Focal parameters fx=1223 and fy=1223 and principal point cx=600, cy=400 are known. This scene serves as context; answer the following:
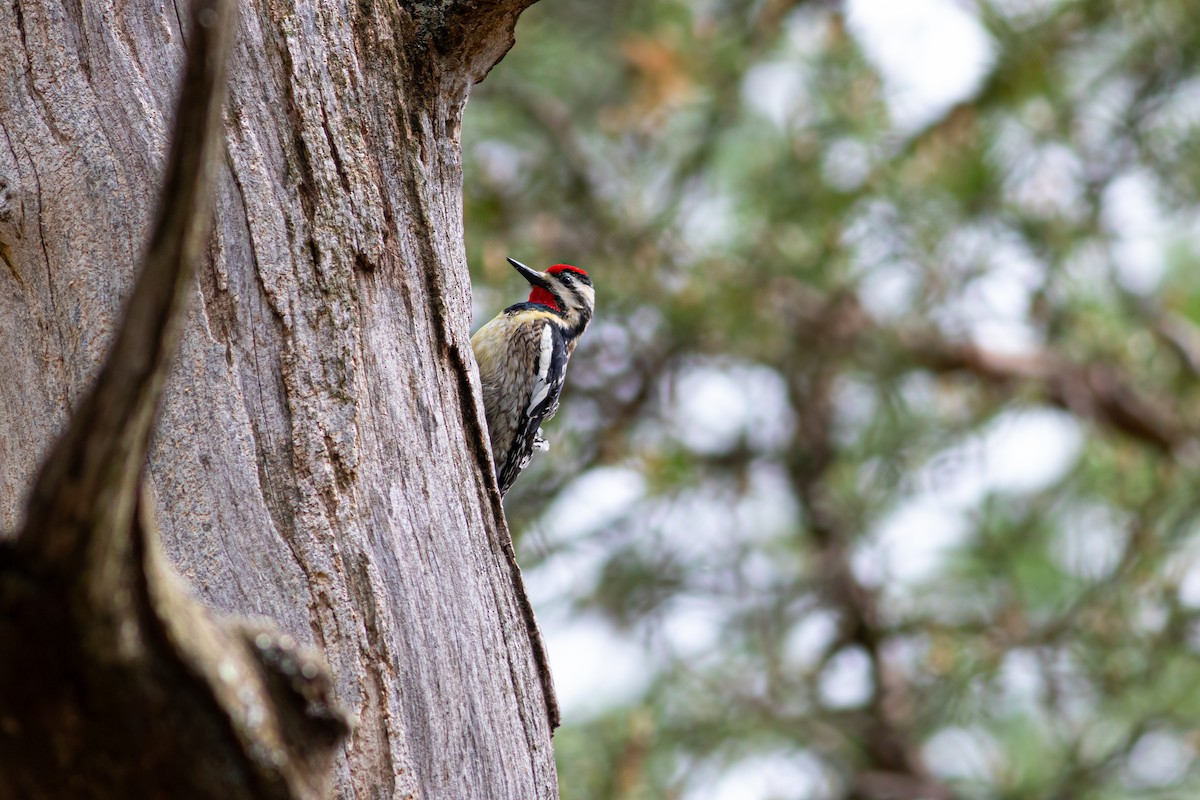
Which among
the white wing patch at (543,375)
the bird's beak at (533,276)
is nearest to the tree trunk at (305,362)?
the white wing patch at (543,375)

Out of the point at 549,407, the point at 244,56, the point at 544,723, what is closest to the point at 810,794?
the point at 549,407

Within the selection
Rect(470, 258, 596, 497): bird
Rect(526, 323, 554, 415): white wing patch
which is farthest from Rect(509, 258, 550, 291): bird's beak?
Rect(526, 323, 554, 415): white wing patch

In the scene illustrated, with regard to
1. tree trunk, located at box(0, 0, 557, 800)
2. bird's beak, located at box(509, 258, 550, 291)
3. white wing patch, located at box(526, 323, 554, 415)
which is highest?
bird's beak, located at box(509, 258, 550, 291)

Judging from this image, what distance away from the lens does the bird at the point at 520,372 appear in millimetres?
4016

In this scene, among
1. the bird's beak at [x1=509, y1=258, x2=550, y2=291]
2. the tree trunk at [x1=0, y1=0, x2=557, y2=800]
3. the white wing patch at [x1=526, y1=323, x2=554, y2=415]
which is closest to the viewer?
the tree trunk at [x1=0, y1=0, x2=557, y2=800]

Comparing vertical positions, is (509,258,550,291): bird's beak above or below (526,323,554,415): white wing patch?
above

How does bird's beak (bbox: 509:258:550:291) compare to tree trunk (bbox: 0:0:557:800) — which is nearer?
tree trunk (bbox: 0:0:557:800)

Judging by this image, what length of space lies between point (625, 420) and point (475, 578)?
3331 mm

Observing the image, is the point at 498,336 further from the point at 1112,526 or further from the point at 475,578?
the point at 1112,526

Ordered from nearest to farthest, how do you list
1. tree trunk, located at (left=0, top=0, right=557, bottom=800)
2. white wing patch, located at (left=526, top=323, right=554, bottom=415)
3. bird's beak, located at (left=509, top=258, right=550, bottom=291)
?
tree trunk, located at (left=0, top=0, right=557, bottom=800) → white wing patch, located at (left=526, top=323, right=554, bottom=415) → bird's beak, located at (left=509, top=258, right=550, bottom=291)

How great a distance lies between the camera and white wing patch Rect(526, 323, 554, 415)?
4.01 metres

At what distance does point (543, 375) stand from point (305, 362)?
2.33 metres

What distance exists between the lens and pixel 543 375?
159 inches

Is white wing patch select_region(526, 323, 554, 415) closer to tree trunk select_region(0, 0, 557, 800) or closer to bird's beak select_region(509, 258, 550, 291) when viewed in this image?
bird's beak select_region(509, 258, 550, 291)
